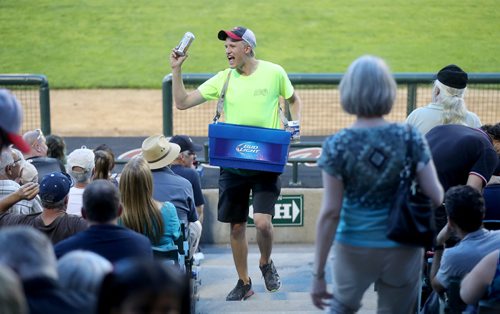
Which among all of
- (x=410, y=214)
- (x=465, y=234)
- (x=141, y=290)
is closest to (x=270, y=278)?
(x=465, y=234)

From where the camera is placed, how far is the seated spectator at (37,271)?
124 inches

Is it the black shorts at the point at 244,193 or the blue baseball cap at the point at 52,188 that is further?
the black shorts at the point at 244,193

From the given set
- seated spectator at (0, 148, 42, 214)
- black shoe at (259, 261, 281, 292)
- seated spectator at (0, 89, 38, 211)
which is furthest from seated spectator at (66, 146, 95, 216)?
seated spectator at (0, 89, 38, 211)

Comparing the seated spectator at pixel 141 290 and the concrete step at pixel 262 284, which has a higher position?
the seated spectator at pixel 141 290

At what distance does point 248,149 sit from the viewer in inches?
264

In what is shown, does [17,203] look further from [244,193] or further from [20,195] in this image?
[244,193]

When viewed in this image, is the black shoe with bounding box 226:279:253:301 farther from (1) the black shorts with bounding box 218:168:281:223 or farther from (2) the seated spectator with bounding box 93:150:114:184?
(2) the seated spectator with bounding box 93:150:114:184

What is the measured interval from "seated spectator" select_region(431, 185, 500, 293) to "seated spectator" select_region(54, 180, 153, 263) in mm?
1613

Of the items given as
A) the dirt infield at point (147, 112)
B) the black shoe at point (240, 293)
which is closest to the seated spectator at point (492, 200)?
the black shoe at point (240, 293)

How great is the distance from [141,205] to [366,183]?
77.4 inches

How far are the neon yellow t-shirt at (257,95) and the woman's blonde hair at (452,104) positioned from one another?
1.27 meters

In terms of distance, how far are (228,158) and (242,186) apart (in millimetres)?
274

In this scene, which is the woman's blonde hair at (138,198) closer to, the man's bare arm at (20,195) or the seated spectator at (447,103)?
the man's bare arm at (20,195)

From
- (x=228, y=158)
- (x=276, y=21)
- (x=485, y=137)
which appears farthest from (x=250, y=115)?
(x=276, y=21)
